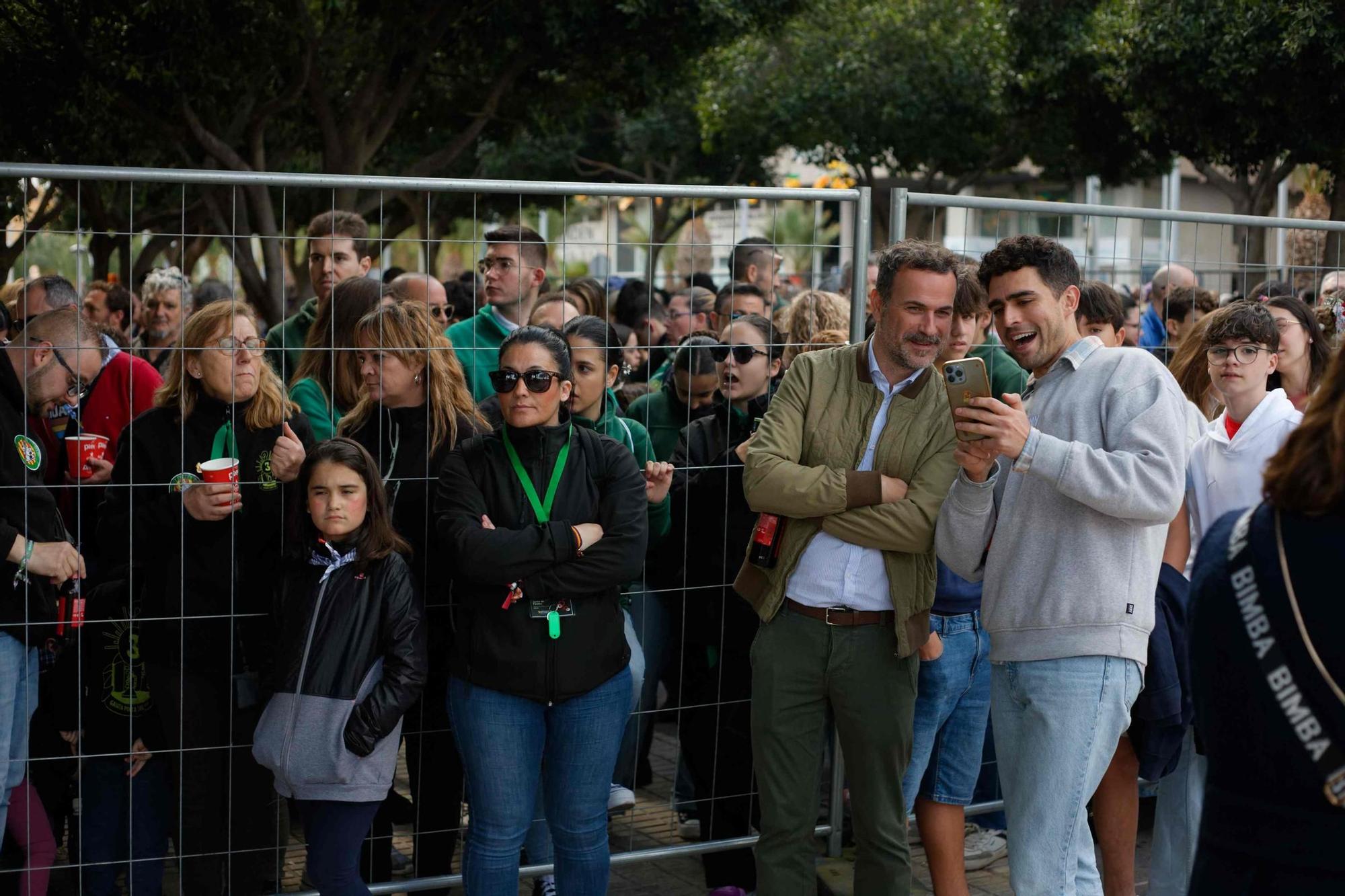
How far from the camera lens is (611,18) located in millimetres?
14070

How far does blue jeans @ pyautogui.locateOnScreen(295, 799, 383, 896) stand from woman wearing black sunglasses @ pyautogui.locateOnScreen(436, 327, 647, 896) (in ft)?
1.07

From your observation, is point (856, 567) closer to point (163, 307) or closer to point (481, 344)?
point (481, 344)

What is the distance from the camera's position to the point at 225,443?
449 centimetres

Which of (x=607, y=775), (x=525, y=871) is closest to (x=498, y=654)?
(x=607, y=775)

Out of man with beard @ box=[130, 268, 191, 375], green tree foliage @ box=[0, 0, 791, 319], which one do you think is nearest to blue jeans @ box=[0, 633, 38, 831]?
man with beard @ box=[130, 268, 191, 375]

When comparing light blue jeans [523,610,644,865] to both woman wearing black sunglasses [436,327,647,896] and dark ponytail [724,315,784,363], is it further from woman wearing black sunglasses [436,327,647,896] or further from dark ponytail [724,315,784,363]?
dark ponytail [724,315,784,363]

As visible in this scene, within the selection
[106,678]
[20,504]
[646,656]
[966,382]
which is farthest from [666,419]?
[20,504]

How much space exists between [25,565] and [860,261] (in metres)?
2.87

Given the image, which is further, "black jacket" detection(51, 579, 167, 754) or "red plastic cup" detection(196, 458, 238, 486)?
"black jacket" detection(51, 579, 167, 754)

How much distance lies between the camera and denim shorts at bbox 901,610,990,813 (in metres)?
4.67

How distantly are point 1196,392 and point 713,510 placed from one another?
1.83m

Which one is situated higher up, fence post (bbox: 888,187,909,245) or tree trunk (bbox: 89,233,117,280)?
tree trunk (bbox: 89,233,117,280)

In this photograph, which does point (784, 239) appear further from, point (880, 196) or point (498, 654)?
point (498, 654)

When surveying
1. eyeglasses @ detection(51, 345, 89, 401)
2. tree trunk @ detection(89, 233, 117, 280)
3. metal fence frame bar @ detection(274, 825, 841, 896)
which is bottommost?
metal fence frame bar @ detection(274, 825, 841, 896)
